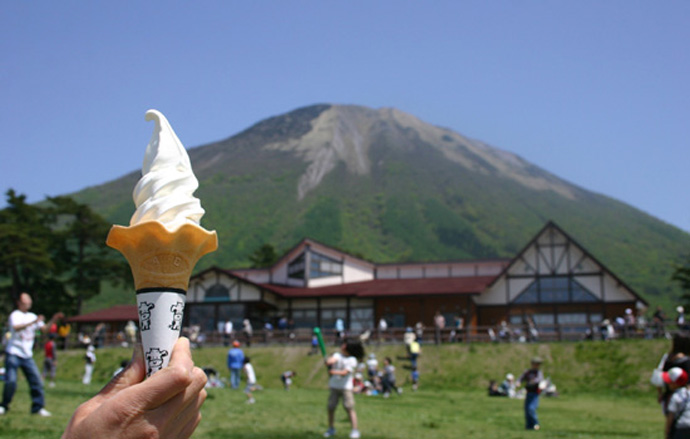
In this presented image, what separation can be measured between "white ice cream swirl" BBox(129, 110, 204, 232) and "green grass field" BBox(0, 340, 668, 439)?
5643 mm

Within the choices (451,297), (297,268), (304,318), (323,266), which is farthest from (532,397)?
(297,268)

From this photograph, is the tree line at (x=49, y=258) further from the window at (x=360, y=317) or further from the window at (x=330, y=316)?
the window at (x=360, y=317)

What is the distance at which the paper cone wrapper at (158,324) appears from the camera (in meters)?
3.16

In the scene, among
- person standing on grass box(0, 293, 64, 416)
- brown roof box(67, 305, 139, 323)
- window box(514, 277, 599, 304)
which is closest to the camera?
person standing on grass box(0, 293, 64, 416)

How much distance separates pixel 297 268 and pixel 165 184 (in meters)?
42.0

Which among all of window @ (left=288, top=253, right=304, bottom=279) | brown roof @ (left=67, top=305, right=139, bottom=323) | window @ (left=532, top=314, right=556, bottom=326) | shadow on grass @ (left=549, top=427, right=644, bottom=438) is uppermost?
window @ (left=288, top=253, right=304, bottom=279)

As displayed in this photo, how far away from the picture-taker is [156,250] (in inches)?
128

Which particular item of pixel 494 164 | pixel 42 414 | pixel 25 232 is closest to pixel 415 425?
pixel 42 414

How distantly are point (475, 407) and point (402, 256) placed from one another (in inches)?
3751

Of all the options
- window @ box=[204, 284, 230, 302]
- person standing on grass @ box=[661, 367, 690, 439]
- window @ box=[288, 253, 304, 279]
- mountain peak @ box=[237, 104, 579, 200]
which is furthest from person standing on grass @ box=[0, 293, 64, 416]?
mountain peak @ box=[237, 104, 579, 200]

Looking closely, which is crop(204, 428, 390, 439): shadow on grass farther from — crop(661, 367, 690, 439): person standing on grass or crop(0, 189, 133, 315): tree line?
crop(0, 189, 133, 315): tree line

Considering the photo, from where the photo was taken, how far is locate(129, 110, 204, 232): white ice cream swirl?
3352 millimetres

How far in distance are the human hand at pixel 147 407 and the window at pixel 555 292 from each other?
3736cm

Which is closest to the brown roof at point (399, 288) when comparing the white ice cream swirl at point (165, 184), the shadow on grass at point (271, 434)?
the shadow on grass at point (271, 434)
